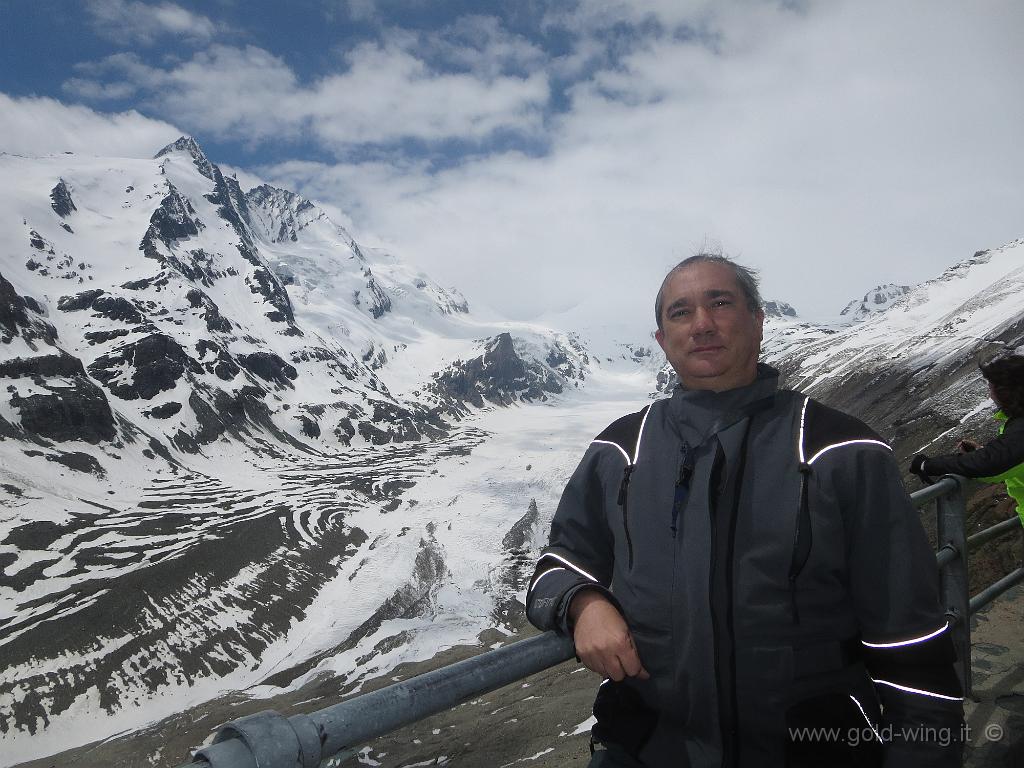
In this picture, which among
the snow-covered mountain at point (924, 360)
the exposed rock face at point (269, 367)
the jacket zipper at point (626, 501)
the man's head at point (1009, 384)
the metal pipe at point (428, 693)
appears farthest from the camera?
the exposed rock face at point (269, 367)

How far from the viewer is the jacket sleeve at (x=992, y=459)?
14.8 feet

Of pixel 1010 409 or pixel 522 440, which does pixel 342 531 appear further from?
pixel 522 440

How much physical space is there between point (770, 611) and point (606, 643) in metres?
0.73

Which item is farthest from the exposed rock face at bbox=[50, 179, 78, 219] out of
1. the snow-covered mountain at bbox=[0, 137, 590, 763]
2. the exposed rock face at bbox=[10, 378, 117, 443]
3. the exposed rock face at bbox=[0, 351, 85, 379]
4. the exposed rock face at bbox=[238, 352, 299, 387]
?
the exposed rock face at bbox=[10, 378, 117, 443]

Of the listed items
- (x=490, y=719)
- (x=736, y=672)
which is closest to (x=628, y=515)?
(x=736, y=672)

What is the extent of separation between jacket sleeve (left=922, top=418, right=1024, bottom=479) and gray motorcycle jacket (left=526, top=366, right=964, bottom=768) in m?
2.56

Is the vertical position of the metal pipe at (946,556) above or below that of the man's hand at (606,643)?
below

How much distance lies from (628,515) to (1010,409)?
4.04m

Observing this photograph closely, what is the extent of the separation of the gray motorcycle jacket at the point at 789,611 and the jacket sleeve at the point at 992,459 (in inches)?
101

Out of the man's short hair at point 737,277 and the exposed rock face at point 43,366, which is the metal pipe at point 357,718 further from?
the exposed rock face at point 43,366

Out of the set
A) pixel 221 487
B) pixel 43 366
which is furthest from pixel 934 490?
pixel 43 366

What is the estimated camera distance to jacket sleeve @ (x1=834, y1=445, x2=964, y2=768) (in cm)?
243

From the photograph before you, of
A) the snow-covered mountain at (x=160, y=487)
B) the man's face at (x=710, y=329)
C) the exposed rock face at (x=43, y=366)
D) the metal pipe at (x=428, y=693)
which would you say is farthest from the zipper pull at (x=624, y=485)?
the exposed rock face at (x=43, y=366)

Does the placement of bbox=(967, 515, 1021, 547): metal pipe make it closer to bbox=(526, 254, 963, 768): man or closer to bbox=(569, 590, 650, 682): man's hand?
bbox=(526, 254, 963, 768): man
